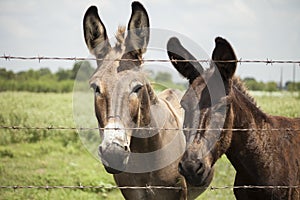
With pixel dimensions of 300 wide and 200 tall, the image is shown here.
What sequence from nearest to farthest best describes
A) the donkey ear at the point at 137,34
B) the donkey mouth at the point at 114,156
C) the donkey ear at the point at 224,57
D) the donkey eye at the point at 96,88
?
1. the donkey mouth at the point at 114,156
2. the donkey ear at the point at 224,57
3. the donkey eye at the point at 96,88
4. the donkey ear at the point at 137,34

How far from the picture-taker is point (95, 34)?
173 inches

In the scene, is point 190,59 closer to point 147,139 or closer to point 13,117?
point 147,139

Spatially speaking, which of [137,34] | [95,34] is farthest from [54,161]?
[137,34]

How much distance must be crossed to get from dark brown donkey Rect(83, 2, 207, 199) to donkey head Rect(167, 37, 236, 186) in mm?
525

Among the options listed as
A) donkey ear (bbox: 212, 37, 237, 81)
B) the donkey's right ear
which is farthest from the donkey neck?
the donkey's right ear

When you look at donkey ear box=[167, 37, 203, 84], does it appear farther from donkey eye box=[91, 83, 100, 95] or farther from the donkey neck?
donkey eye box=[91, 83, 100, 95]

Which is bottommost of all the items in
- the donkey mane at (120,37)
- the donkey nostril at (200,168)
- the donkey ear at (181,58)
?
the donkey nostril at (200,168)

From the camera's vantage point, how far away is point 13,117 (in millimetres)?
15086

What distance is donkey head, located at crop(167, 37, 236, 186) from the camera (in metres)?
3.62

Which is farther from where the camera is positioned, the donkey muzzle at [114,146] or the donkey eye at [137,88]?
the donkey eye at [137,88]

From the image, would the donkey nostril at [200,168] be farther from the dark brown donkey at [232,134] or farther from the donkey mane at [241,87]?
the donkey mane at [241,87]

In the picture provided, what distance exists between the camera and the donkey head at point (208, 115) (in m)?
3.62

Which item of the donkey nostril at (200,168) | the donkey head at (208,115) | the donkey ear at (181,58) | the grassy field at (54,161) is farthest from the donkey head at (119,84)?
the grassy field at (54,161)

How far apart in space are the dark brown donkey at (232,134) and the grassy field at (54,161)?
2.69 meters
